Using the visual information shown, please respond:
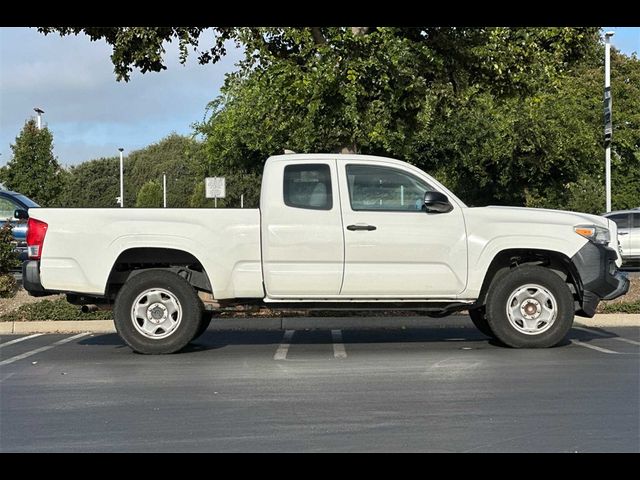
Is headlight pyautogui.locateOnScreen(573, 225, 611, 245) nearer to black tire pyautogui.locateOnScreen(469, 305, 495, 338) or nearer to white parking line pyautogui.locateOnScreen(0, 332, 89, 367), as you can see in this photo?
black tire pyautogui.locateOnScreen(469, 305, 495, 338)

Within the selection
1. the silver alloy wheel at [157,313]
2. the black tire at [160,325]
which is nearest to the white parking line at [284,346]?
the black tire at [160,325]

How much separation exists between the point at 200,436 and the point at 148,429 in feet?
1.50

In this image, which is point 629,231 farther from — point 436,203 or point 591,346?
point 436,203

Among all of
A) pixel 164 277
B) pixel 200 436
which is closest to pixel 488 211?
pixel 164 277

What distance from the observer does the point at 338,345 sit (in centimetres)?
1013

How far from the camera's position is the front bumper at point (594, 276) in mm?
9391

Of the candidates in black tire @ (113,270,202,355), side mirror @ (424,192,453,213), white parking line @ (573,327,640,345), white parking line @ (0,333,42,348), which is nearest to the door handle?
side mirror @ (424,192,453,213)

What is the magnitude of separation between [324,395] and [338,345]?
2990 millimetres

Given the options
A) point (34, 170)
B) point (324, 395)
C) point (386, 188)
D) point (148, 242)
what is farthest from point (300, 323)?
point (34, 170)

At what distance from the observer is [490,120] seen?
30.8 m

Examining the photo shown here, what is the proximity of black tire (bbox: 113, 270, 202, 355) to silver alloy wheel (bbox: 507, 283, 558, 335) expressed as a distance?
3.46 m

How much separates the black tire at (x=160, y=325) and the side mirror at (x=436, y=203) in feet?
8.89

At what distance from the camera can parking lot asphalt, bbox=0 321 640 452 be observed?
5672 millimetres
